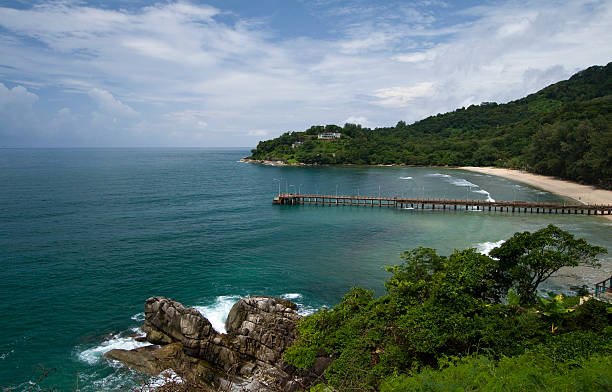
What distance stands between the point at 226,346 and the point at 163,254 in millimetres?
22025

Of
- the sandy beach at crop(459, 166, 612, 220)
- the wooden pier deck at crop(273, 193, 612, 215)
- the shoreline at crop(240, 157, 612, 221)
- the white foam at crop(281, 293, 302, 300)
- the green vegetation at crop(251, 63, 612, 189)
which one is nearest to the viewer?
the white foam at crop(281, 293, 302, 300)

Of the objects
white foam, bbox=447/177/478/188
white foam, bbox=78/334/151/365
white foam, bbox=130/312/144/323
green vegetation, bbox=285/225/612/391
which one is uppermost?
white foam, bbox=447/177/478/188

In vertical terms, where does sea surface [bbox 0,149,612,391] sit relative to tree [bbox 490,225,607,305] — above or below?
below

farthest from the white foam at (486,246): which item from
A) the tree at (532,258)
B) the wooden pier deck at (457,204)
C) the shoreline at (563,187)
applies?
the shoreline at (563,187)

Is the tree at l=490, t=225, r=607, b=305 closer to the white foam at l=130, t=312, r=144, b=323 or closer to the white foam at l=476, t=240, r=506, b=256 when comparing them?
the white foam at l=476, t=240, r=506, b=256

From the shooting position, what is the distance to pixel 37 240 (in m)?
45.2

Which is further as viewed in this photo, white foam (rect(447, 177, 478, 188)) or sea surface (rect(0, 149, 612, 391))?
white foam (rect(447, 177, 478, 188))

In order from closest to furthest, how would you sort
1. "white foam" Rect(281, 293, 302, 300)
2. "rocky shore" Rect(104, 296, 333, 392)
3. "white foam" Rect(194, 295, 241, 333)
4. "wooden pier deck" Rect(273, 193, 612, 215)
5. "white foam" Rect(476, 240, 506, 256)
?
"rocky shore" Rect(104, 296, 333, 392) < "white foam" Rect(194, 295, 241, 333) < "white foam" Rect(281, 293, 302, 300) < "white foam" Rect(476, 240, 506, 256) < "wooden pier deck" Rect(273, 193, 612, 215)

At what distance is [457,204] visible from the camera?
68.3 m

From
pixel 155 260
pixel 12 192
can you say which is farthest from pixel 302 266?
pixel 12 192

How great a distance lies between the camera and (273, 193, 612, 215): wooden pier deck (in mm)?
63312

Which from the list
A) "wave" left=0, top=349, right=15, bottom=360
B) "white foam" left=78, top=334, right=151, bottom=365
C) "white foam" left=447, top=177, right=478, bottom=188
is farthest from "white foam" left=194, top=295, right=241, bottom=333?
"white foam" left=447, top=177, right=478, bottom=188

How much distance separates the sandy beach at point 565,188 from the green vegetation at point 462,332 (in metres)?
51.8

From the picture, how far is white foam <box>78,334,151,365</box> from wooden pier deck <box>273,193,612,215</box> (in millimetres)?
52944
